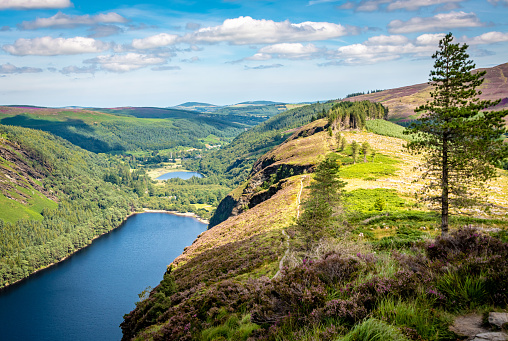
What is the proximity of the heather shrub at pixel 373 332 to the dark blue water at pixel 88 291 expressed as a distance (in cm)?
8057

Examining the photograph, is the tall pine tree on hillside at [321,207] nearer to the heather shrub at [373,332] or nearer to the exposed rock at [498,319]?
the heather shrub at [373,332]

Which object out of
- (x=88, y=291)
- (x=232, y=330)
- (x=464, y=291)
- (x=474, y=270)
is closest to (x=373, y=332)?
(x=464, y=291)

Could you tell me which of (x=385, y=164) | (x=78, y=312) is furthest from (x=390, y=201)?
(x=78, y=312)

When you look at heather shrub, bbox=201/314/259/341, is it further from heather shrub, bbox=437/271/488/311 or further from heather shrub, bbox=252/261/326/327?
heather shrub, bbox=437/271/488/311

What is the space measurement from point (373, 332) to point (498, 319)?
244cm

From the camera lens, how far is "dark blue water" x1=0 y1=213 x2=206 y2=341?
83250mm

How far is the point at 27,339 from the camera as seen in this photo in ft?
265

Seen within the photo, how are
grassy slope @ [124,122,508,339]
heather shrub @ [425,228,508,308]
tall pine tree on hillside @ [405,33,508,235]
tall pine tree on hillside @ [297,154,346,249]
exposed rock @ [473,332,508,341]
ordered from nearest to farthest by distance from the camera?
exposed rock @ [473,332,508,341] → heather shrub @ [425,228,508,308] → tall pine tree on hillside @ [405,33,508,235] → grassy slope @ [124,122,508,339] → tall pine tree on hillside @ [297,154,346,249]

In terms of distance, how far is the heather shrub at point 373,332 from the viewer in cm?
694

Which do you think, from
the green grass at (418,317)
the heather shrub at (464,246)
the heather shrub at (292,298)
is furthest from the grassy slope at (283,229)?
the green grass at (418,317)

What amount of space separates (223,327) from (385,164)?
67423 millimetres

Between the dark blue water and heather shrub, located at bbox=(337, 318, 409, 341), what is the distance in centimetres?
8057

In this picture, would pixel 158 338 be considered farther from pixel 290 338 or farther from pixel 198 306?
pixel 290 338

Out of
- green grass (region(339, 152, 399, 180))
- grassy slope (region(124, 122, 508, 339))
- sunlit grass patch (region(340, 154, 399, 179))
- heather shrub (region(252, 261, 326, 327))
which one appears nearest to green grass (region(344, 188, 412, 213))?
grassy slope (region(124, 122, 508, 339))
